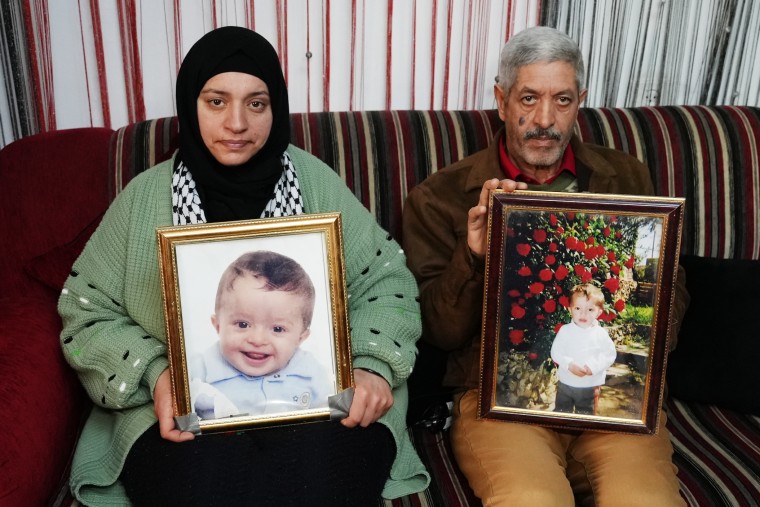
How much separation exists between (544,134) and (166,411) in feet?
3.26

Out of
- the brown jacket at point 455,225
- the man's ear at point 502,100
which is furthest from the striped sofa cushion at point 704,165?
the man's ear at point 502,100

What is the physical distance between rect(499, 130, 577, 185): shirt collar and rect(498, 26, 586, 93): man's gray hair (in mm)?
140

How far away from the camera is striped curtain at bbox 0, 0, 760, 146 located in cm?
188

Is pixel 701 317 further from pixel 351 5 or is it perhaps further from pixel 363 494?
pixel 351 5

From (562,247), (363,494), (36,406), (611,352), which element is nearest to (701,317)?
(611,352)

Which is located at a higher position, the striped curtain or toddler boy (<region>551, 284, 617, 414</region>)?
the striped curtain

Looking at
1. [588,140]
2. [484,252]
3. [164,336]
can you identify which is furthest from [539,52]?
[164,336]

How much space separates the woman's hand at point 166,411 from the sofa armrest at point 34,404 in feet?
0.66

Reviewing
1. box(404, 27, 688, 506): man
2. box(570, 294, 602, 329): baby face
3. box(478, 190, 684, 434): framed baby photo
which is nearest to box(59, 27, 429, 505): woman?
box(404, 27, 688, 506): man

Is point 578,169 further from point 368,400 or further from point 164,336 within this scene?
point 164,336

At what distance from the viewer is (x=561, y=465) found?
1337 millimetres

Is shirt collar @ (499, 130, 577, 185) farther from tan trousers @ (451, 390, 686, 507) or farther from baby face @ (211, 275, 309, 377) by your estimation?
baby face @ (211, 275, 309, 377)

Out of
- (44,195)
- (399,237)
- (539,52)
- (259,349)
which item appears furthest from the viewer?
(399,237)

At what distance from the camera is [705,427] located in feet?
5.05
